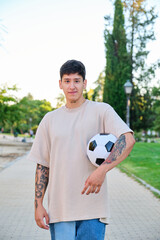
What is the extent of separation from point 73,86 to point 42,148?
20.6 inches

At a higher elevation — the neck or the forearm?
the neck

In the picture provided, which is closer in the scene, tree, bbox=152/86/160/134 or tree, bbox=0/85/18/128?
tree, bbox=0/85/18/128

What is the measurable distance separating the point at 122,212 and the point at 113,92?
28.5 metres

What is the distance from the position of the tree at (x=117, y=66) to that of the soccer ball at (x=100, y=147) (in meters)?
32.2

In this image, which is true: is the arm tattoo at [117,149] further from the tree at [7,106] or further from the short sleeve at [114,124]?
the tree at [7,106]

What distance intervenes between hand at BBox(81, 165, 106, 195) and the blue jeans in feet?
1.00

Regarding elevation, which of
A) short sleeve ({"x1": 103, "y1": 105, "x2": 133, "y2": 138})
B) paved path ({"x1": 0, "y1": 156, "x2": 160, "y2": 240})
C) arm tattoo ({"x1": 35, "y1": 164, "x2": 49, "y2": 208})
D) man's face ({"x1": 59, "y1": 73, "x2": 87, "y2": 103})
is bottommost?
paved path ({"x1": 0, "y1": 156, "x2": 160, "y2": 240})

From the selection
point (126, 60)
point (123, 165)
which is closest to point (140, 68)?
point (126, 60)

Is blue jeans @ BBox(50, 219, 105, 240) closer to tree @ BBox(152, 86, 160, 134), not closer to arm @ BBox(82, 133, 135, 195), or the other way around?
arm @ BBox(82, 133, 135, 195)

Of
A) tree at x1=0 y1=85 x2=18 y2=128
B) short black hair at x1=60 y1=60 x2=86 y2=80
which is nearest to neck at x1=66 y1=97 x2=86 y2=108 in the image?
short black hair at x1=60 y1=60 x2=86 y2=80

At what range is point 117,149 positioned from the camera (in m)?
2.35

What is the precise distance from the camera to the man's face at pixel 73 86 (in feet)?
8.54

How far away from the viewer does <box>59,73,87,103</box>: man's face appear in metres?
2.60

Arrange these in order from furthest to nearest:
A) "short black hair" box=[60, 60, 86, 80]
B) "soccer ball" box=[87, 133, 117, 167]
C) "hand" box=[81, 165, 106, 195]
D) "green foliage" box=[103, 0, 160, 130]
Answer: "green foliage" box=[103, 0, 160, 130] < "short black hair" box=[60, 60, 86, 80] < "soccer ball" box=[87, 133, 117, 167] < "hand" box=[81, 165, 106, 195]
